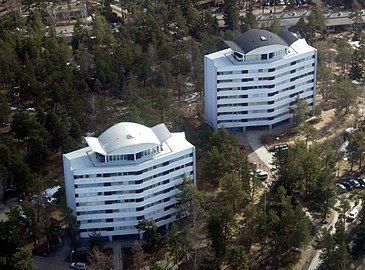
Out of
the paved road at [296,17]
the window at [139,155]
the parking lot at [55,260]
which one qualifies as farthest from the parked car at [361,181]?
the paved road at [296,17]

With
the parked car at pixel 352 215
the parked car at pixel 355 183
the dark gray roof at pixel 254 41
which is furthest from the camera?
the dark gray roof at pixel 254 41

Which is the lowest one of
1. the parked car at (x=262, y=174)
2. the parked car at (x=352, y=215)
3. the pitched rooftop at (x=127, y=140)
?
the parked car at (x=352, y=215)

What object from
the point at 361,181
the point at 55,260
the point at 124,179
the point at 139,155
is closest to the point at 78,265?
the point at 55,260

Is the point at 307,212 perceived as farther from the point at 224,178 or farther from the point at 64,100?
the point at 64,100

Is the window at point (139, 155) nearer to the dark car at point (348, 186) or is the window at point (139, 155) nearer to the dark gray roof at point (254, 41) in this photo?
the dark car at point (348, 186)

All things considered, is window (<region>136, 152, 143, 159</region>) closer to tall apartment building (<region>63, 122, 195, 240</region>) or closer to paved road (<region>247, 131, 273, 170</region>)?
tall apartment building (<region>63, 122, 195, 240</region>)

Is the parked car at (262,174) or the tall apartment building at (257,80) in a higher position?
the tall apartment building at (257,80)
